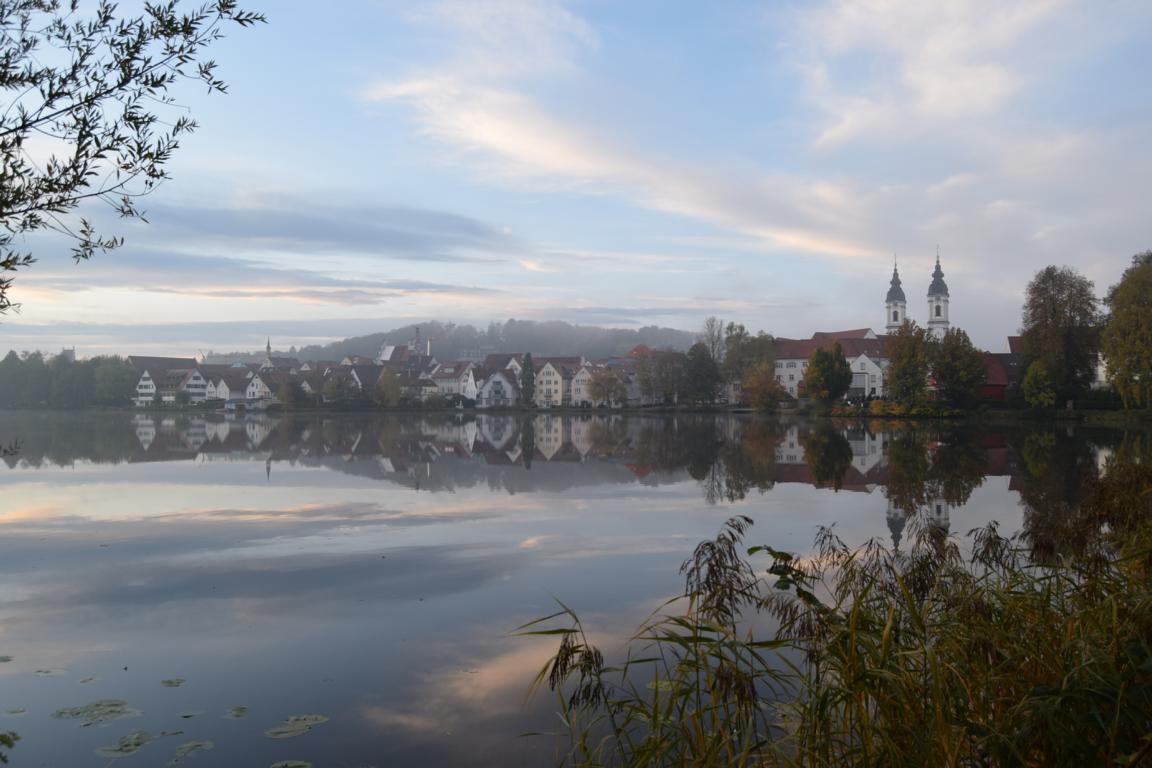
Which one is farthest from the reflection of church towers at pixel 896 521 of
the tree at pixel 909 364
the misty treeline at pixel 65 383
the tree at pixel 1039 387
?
the misty treeline at pixel 65 383

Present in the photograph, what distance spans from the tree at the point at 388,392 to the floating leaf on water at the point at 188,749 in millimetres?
83655

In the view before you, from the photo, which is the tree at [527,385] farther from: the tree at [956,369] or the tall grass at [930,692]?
the tall grass at [930,692]

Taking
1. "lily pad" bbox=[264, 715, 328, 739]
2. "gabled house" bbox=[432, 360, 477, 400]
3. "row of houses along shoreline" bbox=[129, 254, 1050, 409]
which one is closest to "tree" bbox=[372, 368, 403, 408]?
"row of houses along shoreline" bbox=[129, 254, 1050, 409]

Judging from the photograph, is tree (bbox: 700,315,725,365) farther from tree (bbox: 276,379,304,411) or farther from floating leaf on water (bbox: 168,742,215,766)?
floating leaf on water (bbox: 168,742,215,766)

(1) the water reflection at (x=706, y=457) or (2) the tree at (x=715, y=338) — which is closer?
(1) the water reflection at (x=706, y=457)

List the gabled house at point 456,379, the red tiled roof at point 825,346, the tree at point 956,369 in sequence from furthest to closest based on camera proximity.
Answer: the gabled house at point 456,379, the red tiled roof at point 825,346, the tree at point 956,369

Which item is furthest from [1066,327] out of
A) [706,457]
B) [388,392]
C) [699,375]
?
[388,392]

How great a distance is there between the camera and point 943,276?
4235 inches

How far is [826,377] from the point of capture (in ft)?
244

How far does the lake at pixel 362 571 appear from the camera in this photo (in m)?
6.98

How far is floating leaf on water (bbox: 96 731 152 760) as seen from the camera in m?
6.35

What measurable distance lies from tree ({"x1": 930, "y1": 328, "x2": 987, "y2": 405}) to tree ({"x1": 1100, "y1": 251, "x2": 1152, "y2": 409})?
13041 millimetres

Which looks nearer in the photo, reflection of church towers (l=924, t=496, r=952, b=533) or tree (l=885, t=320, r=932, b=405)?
reflection of church towers (l=924, t=496, r=952, b=533)

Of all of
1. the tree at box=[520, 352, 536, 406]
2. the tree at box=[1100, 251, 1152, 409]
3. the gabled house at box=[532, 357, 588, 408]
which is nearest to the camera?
the tree at box=[1100, 251, 1152, 409]
